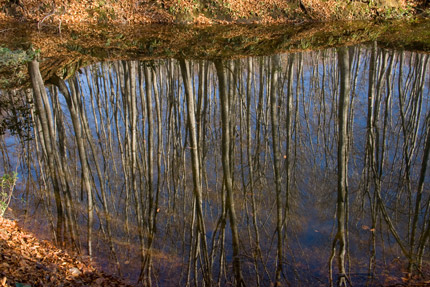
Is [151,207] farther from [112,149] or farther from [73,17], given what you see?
[73,17]

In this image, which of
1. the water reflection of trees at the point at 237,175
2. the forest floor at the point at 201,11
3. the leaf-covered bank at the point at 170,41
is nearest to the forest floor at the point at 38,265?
the water reflection of trees at the point at 237,175

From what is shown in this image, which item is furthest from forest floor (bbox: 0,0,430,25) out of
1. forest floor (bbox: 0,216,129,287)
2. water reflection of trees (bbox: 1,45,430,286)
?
forest floor (bbox: 0,216,129,287)

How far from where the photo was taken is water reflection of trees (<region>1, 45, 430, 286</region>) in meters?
4.87

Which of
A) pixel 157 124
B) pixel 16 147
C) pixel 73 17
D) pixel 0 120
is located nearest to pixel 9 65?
pixel 0 120

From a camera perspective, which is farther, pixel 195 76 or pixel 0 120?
pixel 195 76

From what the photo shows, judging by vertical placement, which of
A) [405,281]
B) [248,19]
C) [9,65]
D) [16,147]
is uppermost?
[248,19]

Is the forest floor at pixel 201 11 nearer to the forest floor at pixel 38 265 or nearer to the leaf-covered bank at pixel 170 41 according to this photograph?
the leaf-covered bank at pixel 170 41

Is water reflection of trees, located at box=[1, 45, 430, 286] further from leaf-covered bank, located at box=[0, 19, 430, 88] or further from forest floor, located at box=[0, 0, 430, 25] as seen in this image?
forest floor, located at box=[0, 0, 430, 25]

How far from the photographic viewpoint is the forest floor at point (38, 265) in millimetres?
3611

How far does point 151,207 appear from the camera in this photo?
5945 mm

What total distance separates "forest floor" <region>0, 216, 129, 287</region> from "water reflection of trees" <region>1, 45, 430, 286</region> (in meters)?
0.34

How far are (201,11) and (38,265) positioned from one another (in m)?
15.6

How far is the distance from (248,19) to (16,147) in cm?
1292

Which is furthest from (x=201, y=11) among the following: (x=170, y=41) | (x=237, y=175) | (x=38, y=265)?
(x=38, y=265)
